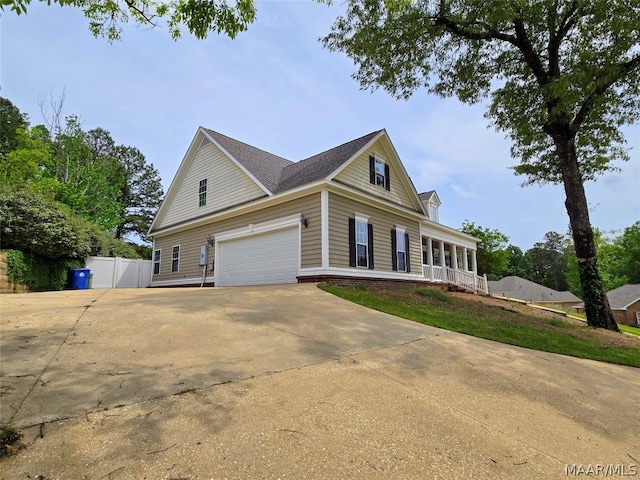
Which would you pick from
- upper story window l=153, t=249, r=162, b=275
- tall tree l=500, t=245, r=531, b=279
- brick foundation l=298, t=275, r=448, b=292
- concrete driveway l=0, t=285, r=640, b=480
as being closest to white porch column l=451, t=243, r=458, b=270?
brick foundation l=298, t=275, r=448, b=292

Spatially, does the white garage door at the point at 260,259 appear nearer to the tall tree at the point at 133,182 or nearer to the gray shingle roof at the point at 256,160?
the gray shingle roof at the point at 256,160

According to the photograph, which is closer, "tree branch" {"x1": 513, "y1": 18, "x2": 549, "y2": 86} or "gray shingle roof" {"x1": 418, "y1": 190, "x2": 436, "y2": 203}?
"tree branch" {"x1": 513, "y1": 18, "x2": 549, "y2": 86}

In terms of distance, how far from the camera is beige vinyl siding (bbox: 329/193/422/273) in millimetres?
11445

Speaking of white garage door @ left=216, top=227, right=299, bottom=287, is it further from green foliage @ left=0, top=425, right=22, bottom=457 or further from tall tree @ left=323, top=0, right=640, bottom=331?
green foliage @ left=0, top=425, right=22, bottom=457

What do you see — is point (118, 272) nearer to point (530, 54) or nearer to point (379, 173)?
point (379, 173)

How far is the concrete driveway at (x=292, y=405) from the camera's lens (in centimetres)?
210

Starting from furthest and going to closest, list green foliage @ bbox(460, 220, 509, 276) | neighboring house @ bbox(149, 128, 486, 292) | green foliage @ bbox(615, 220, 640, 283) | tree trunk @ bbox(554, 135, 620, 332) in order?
green foliage @ bbox(615, 220, 640, 283)
green foliage @ bbox(460, 220, 509, 276)
neighboring house @ bbox(149, 128, 486, 292)
tree trunk @ bbox(554, 135, 620, 332)

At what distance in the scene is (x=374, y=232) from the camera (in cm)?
1334

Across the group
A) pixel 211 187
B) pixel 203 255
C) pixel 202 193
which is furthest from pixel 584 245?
pixel 202 193

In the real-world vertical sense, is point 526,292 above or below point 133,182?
below

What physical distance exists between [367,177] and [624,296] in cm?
3717

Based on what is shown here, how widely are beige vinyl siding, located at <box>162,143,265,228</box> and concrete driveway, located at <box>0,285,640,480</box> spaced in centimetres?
951

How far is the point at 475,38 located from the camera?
1110 cm

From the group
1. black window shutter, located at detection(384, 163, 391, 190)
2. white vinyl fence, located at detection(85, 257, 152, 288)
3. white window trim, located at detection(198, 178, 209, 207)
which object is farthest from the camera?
white vinyl fence, located at detection(85, 257, 152, 288)
